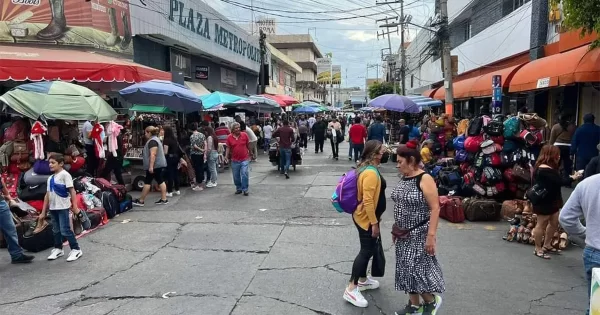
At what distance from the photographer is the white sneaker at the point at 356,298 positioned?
4.56 meters

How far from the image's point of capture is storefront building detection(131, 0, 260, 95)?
55.3ft

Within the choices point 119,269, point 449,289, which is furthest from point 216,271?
point 449,289

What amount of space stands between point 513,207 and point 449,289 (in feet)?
12.3

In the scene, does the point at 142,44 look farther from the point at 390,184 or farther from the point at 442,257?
the point at 442,257

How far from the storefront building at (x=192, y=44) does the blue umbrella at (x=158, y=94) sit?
17.2 ft

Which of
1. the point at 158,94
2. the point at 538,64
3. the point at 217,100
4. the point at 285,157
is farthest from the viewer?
the point at 217,100

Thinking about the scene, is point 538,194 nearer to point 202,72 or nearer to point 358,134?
point 358,134

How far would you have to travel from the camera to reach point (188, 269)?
225 inches

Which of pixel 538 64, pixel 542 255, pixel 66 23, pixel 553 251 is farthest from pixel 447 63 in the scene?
pixel 66 23

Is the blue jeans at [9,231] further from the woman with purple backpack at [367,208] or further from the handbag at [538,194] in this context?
the handbag at [538,194]

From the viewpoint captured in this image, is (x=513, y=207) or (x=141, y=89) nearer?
(x=513, y=207)

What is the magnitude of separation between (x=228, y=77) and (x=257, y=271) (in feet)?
82.5

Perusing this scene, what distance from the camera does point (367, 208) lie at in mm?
4387

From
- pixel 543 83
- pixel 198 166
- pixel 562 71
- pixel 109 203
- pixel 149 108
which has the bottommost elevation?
pixel 109 203
